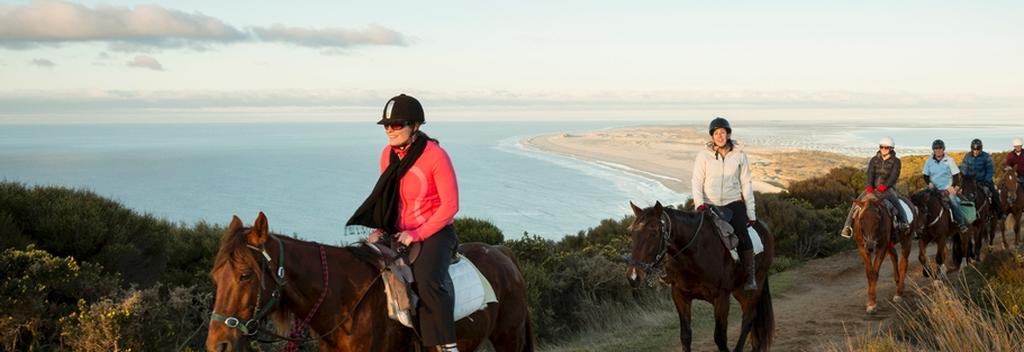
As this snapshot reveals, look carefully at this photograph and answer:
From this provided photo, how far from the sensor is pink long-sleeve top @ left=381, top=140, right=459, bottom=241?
4945mm

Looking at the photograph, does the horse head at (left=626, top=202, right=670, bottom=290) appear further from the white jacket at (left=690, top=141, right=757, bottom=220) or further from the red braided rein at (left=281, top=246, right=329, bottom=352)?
the red braided rein at (left=281, top=246, right=329, bottom=352)

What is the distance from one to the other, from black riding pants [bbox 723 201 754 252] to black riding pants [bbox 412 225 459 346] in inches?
181

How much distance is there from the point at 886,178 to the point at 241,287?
36.5 feet

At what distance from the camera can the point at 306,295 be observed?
4.58 m

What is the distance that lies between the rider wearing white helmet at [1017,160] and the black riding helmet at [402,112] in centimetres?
1877

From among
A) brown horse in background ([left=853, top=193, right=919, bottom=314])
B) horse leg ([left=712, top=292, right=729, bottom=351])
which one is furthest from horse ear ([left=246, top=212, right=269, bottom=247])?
brown horse in background ([left=853, top=193, right=919, bottom=314])

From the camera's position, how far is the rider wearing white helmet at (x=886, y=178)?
12.6 meters

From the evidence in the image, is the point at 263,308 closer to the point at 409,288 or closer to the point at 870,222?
the point at 409,288

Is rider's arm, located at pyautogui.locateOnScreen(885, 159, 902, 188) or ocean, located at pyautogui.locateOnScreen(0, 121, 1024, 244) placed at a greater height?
rider's arm, located at pyautogui.locateOnScreen(885, 159, 902, 188)

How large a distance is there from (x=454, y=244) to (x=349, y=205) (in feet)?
105

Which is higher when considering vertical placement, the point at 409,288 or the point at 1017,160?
the point at 409,288

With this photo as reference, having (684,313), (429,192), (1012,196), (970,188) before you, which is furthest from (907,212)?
(429,192)

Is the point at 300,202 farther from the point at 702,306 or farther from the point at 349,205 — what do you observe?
the point at 702,306

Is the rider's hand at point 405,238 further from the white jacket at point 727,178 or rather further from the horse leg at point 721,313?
the white jacket at point 727,178
